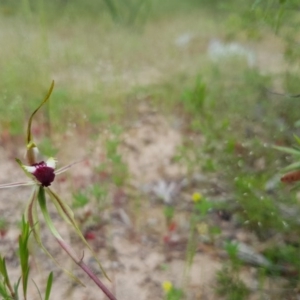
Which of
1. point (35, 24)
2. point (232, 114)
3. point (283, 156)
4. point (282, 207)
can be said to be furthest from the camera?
point (35, 24)

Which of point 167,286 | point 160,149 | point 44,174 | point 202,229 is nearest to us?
point 44,174

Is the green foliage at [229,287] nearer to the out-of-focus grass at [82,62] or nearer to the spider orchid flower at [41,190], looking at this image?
the spider orchid flower at [41,190]

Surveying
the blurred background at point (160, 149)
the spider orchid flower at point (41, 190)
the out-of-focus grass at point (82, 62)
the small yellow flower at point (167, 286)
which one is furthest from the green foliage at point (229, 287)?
the out-of-focus grass at point (82, 62)

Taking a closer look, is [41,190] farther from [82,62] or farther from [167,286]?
[82,62]

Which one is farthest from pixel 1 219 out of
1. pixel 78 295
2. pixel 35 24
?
pixel 35 24

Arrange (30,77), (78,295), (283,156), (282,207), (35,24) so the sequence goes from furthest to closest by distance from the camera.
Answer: (35,24)
(30,77)
(283,156)
(282,207)
(78,295)

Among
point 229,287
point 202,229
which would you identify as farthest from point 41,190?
point 202,229

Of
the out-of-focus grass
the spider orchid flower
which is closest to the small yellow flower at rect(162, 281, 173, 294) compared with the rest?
the spider orchid flower

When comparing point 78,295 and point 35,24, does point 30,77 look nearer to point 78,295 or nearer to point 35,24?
point 35,24

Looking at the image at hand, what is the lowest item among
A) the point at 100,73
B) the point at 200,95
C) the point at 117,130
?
the point at 100,73
